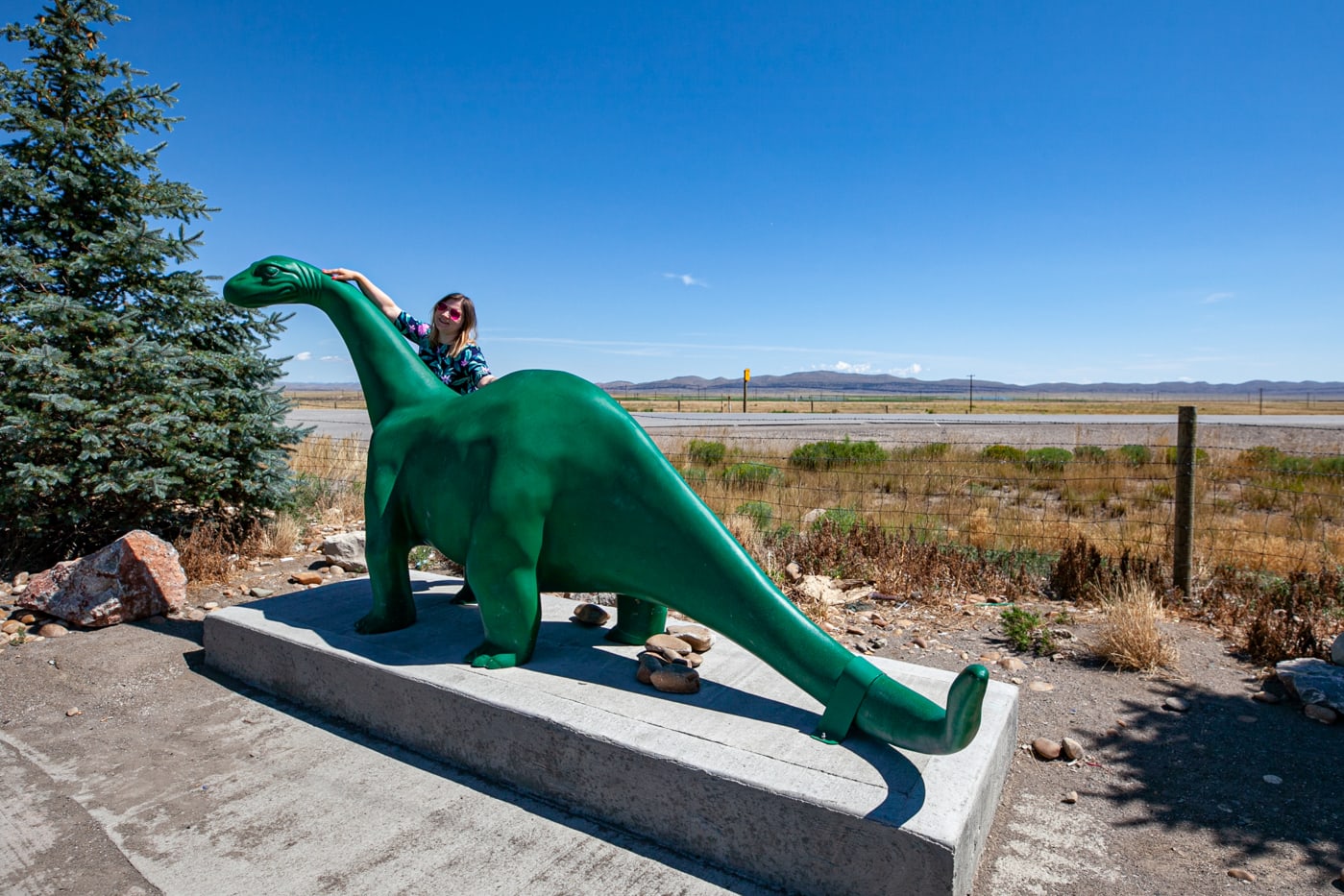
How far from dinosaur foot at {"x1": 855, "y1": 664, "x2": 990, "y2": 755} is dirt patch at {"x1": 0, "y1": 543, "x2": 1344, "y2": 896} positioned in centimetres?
60

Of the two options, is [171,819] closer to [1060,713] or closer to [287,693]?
[287,693]

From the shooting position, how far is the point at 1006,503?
444 inches

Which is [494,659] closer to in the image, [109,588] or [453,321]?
[453,321]

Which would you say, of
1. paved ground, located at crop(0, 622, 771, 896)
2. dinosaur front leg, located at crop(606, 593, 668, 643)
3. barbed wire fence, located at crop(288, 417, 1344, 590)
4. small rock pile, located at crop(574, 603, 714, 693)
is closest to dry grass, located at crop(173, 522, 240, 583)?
barbed wire fence, located at crop(288, 417, 1344, 590)

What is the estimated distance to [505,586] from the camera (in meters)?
3.38

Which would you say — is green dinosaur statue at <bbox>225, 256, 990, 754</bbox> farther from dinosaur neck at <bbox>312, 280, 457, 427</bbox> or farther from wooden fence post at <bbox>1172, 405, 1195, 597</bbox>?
wooden fence post at <bbox>1172, 405, 1195, 597</bbox>

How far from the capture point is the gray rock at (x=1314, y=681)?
3988 mm

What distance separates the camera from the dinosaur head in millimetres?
4117

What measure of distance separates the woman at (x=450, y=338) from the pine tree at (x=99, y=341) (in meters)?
2.79

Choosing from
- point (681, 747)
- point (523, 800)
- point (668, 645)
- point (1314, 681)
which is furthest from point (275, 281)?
point (1314, 681)

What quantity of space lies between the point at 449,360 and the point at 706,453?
36.0 feet

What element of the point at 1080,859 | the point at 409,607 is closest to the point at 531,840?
the point at 409,607

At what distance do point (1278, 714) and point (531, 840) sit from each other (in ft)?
12.5

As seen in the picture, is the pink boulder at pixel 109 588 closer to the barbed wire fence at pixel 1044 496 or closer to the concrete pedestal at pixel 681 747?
the concrete pedestal at pixel 681 747
